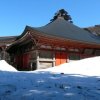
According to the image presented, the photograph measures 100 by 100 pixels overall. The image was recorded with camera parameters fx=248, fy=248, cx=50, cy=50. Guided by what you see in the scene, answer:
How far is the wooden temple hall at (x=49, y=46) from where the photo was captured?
18.6 m

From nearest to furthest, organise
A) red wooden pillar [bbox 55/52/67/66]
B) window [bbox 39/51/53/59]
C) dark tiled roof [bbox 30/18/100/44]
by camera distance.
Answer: window [bbox 39/51/53/59]
red wooden pillar [bbox 55/52/67/66]
dark tiled roof [bbox 30/18/100/44]

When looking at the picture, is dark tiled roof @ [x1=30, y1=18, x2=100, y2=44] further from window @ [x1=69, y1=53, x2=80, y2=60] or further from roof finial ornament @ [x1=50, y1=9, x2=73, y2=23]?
roof finial ornament @ [x1=50, y1=9, x2=73, y2=23]

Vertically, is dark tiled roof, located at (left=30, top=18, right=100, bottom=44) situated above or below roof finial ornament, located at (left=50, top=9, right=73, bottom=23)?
below

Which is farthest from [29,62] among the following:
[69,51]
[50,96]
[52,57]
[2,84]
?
[50,96]

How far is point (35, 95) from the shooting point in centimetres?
513

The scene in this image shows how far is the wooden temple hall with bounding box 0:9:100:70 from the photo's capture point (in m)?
18.6

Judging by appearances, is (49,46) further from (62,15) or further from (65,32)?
(62,15)

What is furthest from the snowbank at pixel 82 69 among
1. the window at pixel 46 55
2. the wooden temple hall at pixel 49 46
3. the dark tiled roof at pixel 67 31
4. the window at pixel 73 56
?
the window at pixel 73 56

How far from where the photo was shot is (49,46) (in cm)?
1936

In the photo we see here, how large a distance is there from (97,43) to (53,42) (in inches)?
167

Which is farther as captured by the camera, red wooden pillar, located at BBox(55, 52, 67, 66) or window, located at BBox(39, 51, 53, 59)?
red wooden pillar, located at BBox(55, 52, 67, 66)

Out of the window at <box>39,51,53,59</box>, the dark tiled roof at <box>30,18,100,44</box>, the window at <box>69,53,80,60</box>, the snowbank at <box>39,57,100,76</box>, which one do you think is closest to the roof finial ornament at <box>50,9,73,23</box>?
the dark tiled roof at <box>30,18,100,44</box>

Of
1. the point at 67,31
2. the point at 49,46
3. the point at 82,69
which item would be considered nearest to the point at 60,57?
the point at 49,46

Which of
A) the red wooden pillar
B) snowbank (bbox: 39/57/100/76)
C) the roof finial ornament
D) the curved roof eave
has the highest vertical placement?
the roof finial ornament
